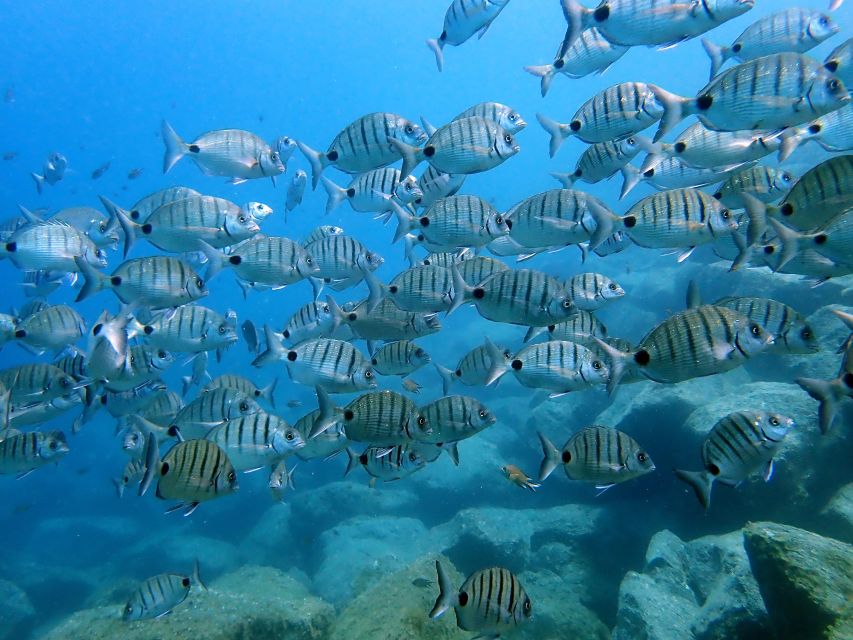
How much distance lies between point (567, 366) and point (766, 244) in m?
1.81

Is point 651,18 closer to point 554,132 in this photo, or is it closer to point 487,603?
point 554,132

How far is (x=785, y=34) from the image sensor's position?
→ 438 centimetres

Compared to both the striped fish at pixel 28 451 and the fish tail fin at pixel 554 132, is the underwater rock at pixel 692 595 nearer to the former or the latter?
the fish tail fin at pixel 554 132

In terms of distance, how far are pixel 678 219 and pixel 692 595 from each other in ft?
17.4

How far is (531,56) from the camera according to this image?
13212cm

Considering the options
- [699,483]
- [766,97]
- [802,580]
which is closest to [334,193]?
[766,97]

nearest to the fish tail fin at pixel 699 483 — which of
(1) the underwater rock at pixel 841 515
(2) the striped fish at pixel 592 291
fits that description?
(2) the striped fish at pixel 592 291

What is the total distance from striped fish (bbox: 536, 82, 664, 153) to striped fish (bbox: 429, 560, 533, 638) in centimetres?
376

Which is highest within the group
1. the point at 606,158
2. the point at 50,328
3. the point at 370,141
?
the point at 370,141

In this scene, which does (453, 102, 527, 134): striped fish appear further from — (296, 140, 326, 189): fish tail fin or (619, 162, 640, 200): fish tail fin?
(296, 140, 326, 189): fish tail fin

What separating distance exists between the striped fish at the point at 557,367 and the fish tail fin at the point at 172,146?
→ 156 inches

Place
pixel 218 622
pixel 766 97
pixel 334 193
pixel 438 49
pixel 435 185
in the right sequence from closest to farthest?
pixel 766 97
pixel 438 49
pixel 435 185
pixel 218 622
pixel 334 193

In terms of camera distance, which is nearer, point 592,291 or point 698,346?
point 698,346

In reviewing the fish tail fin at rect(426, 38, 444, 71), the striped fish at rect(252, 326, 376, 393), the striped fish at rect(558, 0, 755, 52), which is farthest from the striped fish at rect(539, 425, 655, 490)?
the fish tail fin at rect(426, 38, 444, 71)
